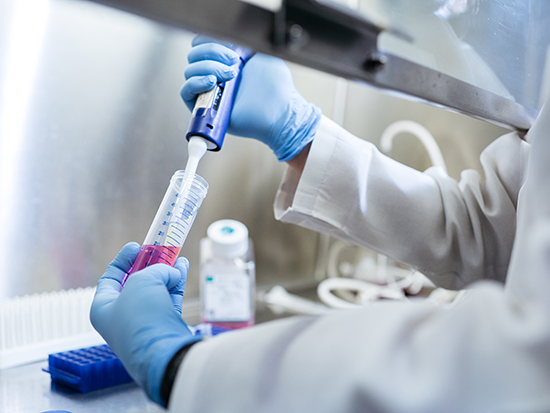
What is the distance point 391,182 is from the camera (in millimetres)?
1004

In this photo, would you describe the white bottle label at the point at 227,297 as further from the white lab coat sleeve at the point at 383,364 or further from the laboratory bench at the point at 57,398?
the white lab coat sleeve at the point at 383,364

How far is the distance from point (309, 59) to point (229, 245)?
79 cm

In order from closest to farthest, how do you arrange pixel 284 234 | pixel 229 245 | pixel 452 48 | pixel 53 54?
pixel 452 48
pixel 53 54
pixel 229 245
pixel 284 234

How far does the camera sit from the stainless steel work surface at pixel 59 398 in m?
0.83

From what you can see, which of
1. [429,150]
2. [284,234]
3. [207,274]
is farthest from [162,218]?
[429,150]

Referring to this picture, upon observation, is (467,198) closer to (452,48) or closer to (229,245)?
(452,48)

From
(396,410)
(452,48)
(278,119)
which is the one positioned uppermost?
(452,48)

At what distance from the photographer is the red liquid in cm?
73

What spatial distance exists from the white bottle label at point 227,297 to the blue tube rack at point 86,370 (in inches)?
14.7

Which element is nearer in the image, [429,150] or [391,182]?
[391,182]

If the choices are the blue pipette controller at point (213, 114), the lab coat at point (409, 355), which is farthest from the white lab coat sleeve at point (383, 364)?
the blue pipette controller at point (213, 114)

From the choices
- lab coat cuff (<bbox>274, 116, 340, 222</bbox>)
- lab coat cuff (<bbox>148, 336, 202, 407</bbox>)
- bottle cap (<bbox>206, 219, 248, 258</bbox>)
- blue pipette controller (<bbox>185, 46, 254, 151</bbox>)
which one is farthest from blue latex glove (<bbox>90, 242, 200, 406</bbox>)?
bottle cap (<bbox>206, 219, 248, 258</bbox>)

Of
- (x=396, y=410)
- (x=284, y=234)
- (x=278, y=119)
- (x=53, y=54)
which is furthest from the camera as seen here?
(x=284, y=234)

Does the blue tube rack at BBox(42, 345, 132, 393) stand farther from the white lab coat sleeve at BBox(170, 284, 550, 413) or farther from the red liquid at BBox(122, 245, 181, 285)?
the white lab coat sleeve at BBox(170, 284, 550, 413)
